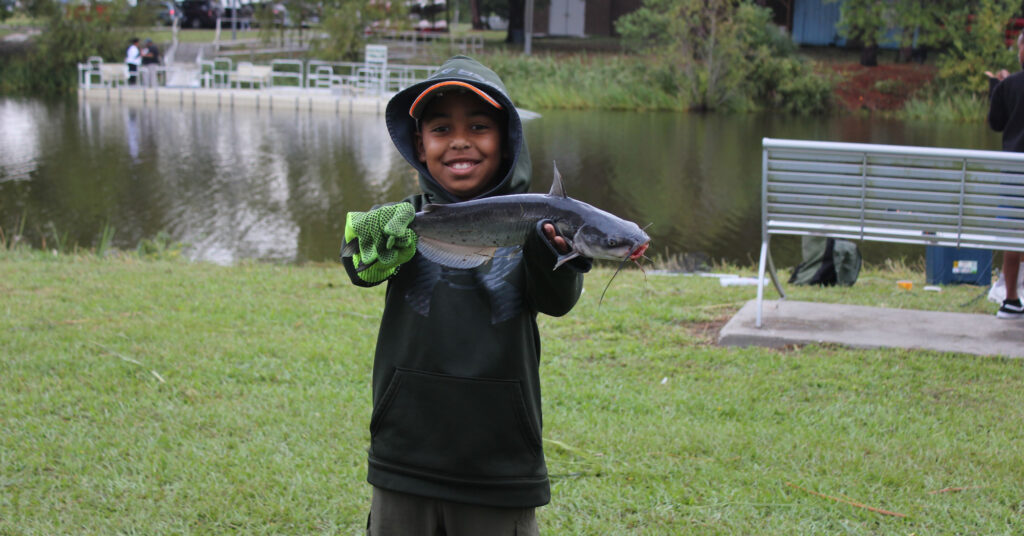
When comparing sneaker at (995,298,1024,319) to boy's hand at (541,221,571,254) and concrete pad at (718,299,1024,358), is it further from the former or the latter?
boy's hand at (541,221,571,254)

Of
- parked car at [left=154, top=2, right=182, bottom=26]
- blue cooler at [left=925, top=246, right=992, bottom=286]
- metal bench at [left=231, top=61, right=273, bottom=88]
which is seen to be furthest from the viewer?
parked car at [left=154, top=2, right=182, bottom=26]

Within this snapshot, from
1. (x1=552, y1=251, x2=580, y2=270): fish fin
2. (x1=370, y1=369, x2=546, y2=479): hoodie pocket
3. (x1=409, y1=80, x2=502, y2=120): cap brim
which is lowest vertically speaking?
(x1=370, y1=369, x2=546, y2=479): hoodie pocket

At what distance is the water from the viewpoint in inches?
505

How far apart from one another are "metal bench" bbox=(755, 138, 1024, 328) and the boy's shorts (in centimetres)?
361

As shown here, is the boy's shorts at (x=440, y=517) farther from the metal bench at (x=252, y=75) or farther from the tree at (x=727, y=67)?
the metal bench at (x=252, y=75)

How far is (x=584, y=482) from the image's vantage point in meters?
3.71

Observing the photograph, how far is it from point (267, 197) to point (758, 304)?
11.0 metres

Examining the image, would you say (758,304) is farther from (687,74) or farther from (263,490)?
(687,74)

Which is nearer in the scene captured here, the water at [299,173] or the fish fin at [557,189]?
the fish fin at [557,189]

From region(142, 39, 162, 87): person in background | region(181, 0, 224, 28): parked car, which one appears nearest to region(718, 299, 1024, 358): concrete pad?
region(142, 39, 162, 87): person in background

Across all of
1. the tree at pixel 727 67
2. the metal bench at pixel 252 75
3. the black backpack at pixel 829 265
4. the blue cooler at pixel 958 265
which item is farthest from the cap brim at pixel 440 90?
the metal bench at pixel 252 75

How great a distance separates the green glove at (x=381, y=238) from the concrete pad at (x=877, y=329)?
3691 mm

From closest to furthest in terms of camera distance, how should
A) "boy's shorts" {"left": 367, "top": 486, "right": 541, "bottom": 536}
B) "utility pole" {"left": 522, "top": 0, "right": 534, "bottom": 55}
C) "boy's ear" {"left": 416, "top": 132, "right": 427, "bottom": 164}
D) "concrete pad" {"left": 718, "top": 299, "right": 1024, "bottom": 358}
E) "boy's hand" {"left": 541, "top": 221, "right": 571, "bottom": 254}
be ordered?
"boy's hand" {"left": 541, "top": 221, "right": 571, "bottom": 254}
"boy's shorts" {"left": 367, "top": 486, "right": 541, "bottom": 536}
"boy's ear" {"left": 416, "top": 132, "right": 427, "bottom": 164}
"concrete pad" {"left": 718, "top": 299, "right": 1024, "bottom": 358}
"utility pole" {"left": 522, "top": 0, "right": 534, "bottom": 55}

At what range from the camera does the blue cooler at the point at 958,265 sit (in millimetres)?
7766
